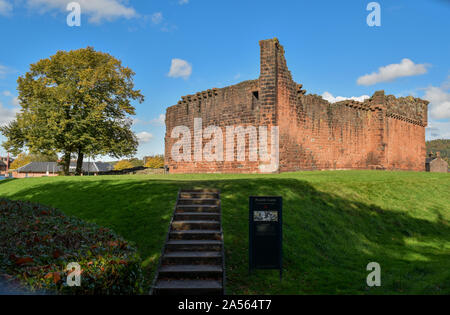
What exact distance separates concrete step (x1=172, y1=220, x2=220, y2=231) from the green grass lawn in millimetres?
333

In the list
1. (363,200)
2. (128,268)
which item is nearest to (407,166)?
(363,200)

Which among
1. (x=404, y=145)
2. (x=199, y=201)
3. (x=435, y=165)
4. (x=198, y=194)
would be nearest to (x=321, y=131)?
(x=404, y=145)

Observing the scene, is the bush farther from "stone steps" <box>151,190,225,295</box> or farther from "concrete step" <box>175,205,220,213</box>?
"concrete step" <box>175,205,220,213</box>

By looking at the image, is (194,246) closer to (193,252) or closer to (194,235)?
(193,252)

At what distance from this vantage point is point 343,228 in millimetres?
11227

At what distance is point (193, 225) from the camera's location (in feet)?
31.1

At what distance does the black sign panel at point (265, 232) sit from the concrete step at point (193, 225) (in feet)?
7.96

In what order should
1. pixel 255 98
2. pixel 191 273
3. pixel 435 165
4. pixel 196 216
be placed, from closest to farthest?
pixel 191 273 → pixel 196 216 → pixel 255 98 → pixel 435 165

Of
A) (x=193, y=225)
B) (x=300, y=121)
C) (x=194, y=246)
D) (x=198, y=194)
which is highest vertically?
(x=300, y=121)

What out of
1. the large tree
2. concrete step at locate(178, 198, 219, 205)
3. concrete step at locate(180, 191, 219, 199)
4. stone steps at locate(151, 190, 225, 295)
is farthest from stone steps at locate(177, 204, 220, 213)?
the large tree

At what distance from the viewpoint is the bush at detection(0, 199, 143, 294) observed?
4.16 m

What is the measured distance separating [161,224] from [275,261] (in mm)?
3855

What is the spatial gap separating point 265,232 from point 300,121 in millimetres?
20589
